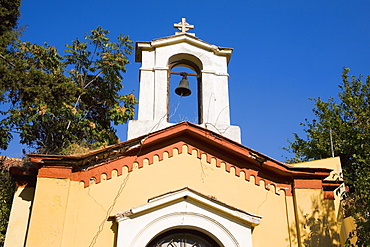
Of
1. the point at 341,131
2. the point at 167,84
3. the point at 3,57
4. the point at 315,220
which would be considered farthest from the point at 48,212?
the point at 341,131

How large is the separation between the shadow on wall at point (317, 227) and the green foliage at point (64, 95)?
6870 millimetres

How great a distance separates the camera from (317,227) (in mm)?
7508

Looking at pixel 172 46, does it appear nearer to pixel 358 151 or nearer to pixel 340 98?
pixel 358 151

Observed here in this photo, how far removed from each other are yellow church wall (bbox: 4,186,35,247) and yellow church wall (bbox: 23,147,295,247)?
0.63 meters

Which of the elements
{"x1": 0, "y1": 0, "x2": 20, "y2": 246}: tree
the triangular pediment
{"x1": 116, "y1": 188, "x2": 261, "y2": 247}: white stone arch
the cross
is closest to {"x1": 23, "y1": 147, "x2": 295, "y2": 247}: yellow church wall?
the triangular pediment

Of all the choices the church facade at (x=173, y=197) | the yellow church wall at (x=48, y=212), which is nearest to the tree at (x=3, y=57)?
the church facade at (x=173, y=197)

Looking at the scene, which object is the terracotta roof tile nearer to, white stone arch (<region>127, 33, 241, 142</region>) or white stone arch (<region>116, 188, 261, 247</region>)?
white stone arch (<region>127, 33, 241, 142</region>)

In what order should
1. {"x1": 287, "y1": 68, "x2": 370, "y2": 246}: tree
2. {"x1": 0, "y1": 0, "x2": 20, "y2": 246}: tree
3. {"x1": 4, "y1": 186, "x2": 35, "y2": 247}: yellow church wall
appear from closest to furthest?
{"x1": 4, "y1": 186, "x2": 35, "y2": 247}: yellow church wall < {"x1": 0, "y1": 0, "x2": 20, "y2": 246}: tree < {"x1": 287, "y1": 68, "x2": 370, "y2": 246}: tree

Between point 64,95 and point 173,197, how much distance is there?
664 centimetres

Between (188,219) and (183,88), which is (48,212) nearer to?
(188,219)

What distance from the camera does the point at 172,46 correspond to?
31.8ft

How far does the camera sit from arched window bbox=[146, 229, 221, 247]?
7.32 metres

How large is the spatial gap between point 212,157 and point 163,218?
158 centimetres

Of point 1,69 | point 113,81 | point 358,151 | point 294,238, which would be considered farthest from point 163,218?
point 358,151
